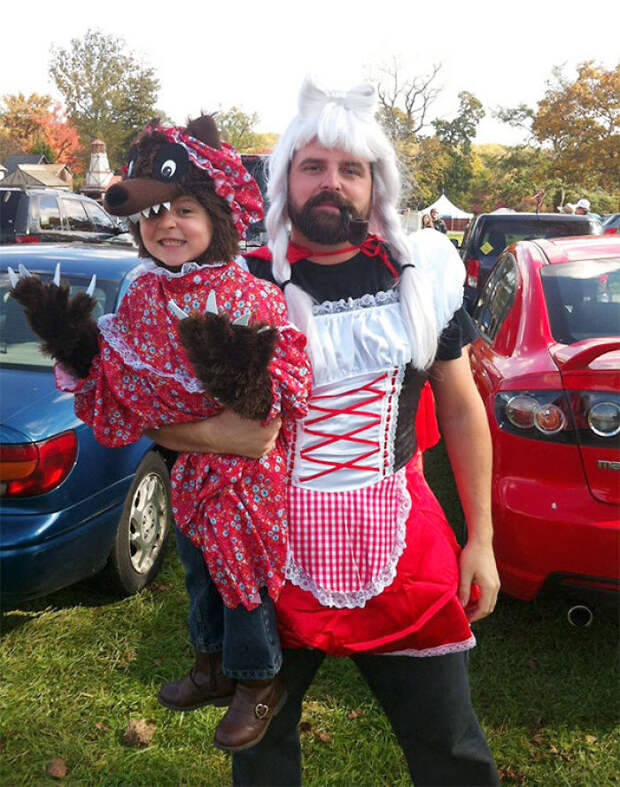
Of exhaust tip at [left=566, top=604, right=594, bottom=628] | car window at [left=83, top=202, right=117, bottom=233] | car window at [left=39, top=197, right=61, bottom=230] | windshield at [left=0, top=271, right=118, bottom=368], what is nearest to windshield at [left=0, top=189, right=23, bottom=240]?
car window at [left=39, top=197, right=61, bottom=230]

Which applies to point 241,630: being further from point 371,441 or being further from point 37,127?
point 37,127

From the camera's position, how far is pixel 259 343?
146cm

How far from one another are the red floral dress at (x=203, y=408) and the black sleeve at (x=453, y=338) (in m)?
0.36

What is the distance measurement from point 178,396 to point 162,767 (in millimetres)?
1623

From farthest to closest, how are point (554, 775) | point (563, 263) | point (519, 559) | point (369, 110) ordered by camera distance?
point (563, 263), point (519, 559), point (554, 775), point (369, 110)

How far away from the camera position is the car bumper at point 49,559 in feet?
9.91

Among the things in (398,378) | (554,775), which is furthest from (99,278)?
(554,775)

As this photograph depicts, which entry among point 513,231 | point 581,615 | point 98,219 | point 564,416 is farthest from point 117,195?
point 98,219

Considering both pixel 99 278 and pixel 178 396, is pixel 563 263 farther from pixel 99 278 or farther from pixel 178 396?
pixel 178 396

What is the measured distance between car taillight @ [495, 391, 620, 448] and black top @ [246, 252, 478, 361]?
1.17 metres

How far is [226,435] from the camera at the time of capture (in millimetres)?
1598

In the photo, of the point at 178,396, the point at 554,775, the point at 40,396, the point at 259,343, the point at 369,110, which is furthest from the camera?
the point at 40,396

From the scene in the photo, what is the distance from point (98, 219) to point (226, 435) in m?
11.7

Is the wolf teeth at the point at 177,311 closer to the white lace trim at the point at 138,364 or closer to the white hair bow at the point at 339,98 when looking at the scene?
the white lace trim at the point at 138,364
